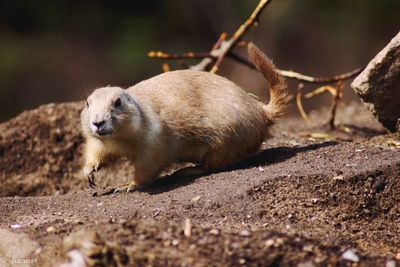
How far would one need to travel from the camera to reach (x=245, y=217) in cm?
501

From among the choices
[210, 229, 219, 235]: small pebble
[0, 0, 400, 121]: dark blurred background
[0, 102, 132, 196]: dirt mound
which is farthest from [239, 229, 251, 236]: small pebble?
[0, 0, 400, 121]: dark blurred background

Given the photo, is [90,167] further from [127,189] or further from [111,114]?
[111,114]

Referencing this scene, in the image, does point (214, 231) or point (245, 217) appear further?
point (245, 217)

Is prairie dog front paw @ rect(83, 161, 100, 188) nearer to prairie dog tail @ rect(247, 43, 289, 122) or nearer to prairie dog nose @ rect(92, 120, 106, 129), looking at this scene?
prairie dog nose @ rect(92, 120, 106, 129)

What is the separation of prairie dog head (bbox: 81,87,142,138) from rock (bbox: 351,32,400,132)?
2.01m

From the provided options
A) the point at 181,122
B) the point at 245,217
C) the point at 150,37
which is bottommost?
the point at 245,217

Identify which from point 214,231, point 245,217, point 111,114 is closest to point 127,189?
point 111,114

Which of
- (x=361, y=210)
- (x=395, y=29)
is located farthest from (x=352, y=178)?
(x=395, y=29)

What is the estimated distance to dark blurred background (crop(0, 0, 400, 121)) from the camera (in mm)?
15469

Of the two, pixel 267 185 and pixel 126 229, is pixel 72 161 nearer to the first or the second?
pixel 267 185

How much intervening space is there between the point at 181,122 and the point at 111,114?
69 cm

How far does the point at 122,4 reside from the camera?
16078mm

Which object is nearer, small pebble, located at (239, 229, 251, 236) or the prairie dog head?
small pebble, located at (239, 229, 251, 236)

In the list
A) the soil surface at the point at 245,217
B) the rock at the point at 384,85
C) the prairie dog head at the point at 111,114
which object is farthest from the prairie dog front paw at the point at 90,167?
the rock at the point at 384,85
